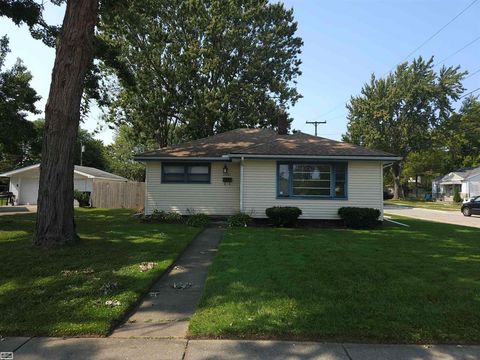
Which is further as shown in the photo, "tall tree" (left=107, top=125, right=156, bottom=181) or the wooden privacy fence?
"tall tree" (left=107, top=125, right=156, bottom=181)

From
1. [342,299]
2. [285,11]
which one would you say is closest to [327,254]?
[342,299]

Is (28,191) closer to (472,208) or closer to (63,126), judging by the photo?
(63,126)

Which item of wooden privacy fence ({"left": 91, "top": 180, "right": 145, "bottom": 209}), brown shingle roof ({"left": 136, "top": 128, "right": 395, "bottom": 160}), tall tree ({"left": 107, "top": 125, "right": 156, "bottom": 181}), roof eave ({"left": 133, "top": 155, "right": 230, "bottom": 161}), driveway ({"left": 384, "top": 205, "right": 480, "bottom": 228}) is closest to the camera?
brown shingle roof ({"left": 136, "top": 128, "right": 395, "bottom": 160})

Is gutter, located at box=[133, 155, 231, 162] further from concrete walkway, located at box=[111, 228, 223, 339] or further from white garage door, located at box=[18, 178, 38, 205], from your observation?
white garage door, located at box=[18, 178, 38, 205]

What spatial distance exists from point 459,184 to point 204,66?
39946mm

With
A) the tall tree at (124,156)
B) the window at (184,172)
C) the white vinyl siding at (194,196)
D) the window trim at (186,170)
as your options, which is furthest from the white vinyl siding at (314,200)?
the tall tree at (124,156)

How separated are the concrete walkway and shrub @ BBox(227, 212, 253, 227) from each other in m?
5.39

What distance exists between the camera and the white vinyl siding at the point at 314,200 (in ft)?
50.7

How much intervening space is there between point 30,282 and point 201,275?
282 centimetres

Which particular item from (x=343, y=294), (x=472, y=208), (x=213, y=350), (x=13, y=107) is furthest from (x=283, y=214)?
(x=472, y=208)

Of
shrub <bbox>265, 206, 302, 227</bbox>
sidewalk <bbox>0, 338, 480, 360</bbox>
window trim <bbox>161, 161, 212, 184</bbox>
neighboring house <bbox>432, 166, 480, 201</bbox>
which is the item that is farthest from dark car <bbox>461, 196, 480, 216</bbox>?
sidewalk <bbox>0, 338, 480, 360</bbox>

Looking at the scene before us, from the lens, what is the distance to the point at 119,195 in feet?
89.8

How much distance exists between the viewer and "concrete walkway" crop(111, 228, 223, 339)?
15.4 ft

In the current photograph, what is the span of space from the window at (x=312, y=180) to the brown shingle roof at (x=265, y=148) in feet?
1.86
